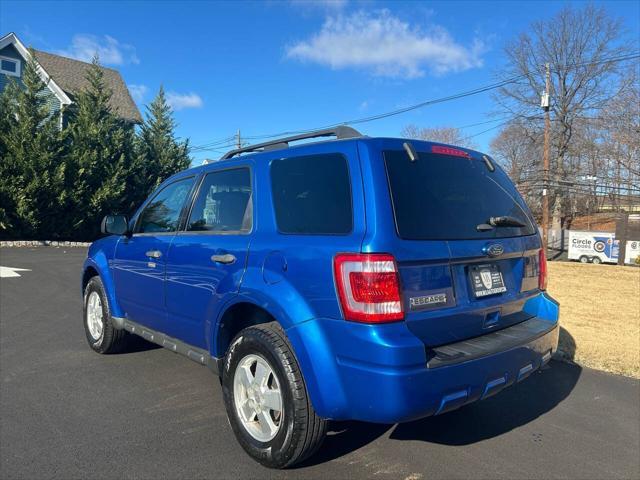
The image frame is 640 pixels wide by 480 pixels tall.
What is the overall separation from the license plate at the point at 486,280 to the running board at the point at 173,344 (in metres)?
1.77

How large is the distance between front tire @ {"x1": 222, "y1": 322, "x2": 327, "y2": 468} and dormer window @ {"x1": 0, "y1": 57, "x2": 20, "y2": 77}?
26.3m

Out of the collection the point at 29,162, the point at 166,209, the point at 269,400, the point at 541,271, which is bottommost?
the point at 269,400

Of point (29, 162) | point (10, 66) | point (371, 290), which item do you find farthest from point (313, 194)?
point (10, 66)

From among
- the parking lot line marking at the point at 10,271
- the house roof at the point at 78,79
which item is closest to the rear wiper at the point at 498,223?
the parking lot line marking at the point at 10,271

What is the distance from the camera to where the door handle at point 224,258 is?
3.16m

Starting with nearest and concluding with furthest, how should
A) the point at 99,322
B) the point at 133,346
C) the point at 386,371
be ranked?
1. the point at 386,371
2. the point at 99,322
3. the point at 133,346

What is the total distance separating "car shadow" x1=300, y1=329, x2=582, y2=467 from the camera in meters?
3.28

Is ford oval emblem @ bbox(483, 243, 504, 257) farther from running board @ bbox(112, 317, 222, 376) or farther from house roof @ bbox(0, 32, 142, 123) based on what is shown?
house roof @ bbox(0, 32, 142, 123)

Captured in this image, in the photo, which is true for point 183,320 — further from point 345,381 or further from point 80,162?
point 80,162

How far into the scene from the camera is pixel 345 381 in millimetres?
2443

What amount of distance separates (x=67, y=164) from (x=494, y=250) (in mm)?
19312

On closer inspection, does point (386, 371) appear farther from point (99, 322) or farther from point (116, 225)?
point (99, 322)

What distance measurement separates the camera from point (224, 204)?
3.60 meters

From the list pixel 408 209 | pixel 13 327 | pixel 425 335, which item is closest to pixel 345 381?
pixel 425 335
